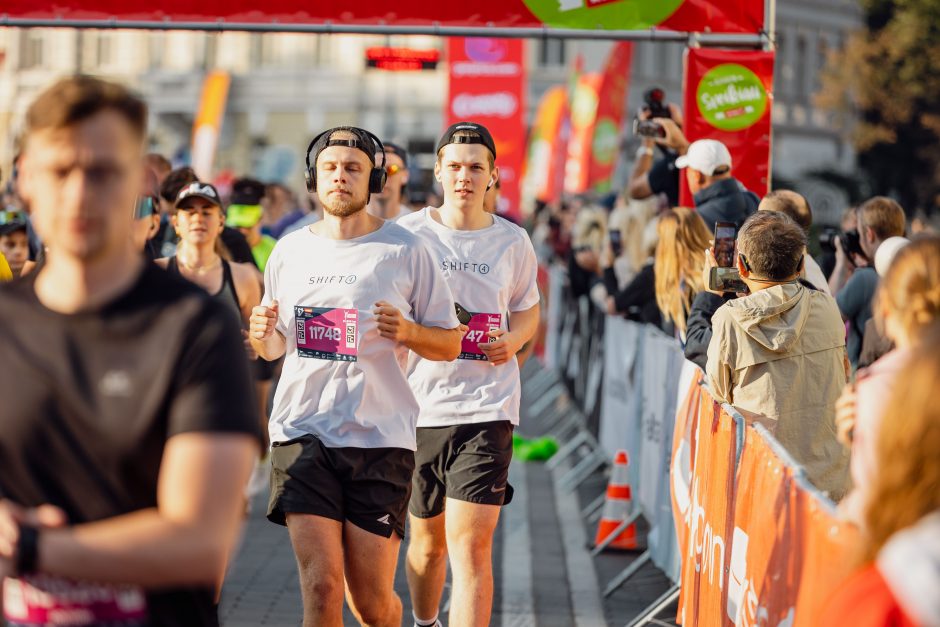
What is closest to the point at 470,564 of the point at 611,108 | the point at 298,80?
the point at 611,108

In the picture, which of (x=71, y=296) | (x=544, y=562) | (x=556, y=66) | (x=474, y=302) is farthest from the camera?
(x=556, y=66)

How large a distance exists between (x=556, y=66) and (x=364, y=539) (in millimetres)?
58233

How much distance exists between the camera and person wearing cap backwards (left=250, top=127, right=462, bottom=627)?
215 inches

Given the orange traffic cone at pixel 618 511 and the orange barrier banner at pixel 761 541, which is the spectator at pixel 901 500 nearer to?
the orange barrier banner at pixel 761 541

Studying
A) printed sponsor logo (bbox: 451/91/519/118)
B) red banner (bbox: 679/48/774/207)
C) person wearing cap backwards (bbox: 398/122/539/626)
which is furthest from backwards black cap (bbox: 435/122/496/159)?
printed sponsor logo (bbox: 451/91/519/118)

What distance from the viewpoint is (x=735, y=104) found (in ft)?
30.7

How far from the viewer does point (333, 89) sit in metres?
64.2

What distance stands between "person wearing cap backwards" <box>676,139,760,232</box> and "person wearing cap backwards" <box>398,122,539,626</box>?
6.43 ft

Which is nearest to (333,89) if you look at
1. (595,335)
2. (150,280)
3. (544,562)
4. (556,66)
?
(556,66)

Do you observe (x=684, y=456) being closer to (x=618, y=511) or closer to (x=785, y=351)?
(x=785, y=351)

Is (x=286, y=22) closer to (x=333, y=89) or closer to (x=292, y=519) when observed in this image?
(x=292, y=519)

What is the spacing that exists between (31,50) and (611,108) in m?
52.1

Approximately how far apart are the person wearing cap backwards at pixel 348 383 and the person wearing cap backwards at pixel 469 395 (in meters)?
0.57

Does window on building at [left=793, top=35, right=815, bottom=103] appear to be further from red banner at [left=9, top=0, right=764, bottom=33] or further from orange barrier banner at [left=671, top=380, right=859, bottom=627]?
orange barrier banner at [left=671, top=380, right=859, bottom=627]
